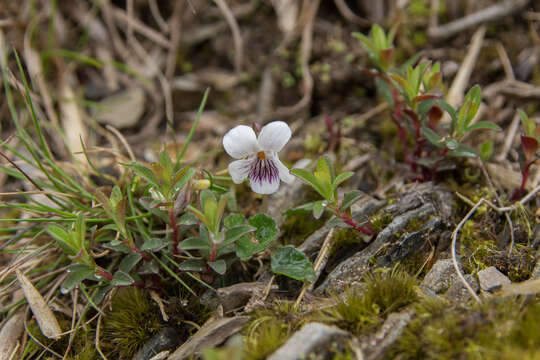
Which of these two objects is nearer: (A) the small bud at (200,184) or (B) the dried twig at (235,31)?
(A) the small bud at (200,184)

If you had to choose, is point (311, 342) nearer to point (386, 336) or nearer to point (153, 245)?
point (386, 336)

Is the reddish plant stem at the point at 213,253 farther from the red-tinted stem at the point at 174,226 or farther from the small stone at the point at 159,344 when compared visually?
the small stone at the point at 159,344

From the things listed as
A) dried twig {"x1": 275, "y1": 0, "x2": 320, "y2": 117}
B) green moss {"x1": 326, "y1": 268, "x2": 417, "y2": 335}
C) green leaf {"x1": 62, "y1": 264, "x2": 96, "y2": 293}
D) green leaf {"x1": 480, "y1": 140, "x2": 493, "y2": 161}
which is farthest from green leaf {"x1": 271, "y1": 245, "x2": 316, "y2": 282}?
dried twig {"x1": 275, "y1": 0, "x2": 320, "y2": 117}

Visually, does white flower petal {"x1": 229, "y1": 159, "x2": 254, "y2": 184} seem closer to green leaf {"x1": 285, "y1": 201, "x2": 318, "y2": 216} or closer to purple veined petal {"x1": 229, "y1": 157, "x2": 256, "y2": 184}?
purple veined petal {"x1": 229, "y1": 157, "x2": 256, "y2": 184}

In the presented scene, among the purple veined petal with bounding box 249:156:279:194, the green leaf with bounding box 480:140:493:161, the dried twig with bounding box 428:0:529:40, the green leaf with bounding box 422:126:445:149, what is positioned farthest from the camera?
the dried twig with bounding box 428:0:529:40

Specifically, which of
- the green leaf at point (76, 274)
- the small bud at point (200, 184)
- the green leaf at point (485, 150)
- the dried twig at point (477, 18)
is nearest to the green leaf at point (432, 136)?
the green leaf at point (485, 150)
